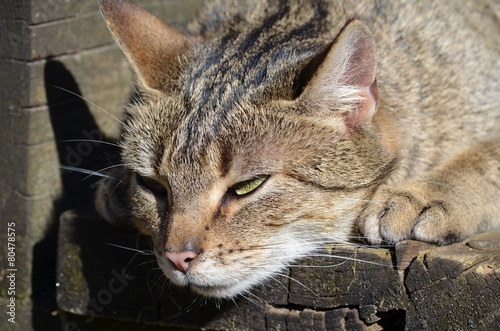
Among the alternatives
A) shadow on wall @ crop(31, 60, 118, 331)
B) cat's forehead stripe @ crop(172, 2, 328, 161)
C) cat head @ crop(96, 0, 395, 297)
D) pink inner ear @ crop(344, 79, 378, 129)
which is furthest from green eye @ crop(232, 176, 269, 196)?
shadow on wall @ crop(31, 60, 118, 331)

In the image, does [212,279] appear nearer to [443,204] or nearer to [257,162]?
[257,162]

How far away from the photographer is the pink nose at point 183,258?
2611 mm

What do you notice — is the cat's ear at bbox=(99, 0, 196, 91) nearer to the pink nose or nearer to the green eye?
the green eye

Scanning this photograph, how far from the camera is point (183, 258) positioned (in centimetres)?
261

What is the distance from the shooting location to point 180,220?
2.70 meters

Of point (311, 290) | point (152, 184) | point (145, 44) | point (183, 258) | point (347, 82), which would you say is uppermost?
point (145, 44)

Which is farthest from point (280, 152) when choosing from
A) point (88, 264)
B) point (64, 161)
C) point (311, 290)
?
point (64, 161)

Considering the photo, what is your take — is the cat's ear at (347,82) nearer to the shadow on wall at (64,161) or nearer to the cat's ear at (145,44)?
the cat's ear at (145,44)

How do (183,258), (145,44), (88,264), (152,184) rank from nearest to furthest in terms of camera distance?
(183,258) < (152,184) < (145,44) < (88,264)

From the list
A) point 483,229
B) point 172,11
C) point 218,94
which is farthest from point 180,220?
point 172,11

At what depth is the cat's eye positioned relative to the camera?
300 centimetres

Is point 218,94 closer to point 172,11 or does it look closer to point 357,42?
point 357,42

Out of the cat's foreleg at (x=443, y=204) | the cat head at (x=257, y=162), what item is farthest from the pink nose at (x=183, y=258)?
the cat's foreleg at (x=443, y=204)

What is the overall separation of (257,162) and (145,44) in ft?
3.08
